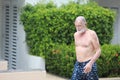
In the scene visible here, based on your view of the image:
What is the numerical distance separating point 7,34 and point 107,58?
3844 millimetres

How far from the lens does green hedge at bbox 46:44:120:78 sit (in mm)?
12109

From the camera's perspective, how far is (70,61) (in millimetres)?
12000

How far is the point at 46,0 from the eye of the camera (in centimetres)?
1366

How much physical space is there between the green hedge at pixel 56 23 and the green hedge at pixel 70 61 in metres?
0.33

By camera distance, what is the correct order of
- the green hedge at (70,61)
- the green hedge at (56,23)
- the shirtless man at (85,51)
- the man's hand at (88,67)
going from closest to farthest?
Result: the man's hand at (88,67)
the shirtless man at (85,51)
the green hedge at (70,61)
the green hedge at (56,23)

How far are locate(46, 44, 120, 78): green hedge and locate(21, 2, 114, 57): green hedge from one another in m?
0.33

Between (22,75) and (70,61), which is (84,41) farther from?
(70,61)

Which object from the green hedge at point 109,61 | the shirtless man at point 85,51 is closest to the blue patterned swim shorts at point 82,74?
the shirtless man at point 85,51

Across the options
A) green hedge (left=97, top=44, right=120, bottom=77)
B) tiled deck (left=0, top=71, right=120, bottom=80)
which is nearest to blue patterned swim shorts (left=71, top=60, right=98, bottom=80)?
tiled deck (left=0, top=71, right=120, bottom=80)

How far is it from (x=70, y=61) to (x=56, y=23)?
4.37 feet

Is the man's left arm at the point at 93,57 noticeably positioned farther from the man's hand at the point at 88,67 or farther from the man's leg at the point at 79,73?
the man's leg at the point at 79,73

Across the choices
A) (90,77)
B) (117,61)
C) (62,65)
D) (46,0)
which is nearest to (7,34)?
(46,0)

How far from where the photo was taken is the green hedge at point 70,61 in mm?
12109

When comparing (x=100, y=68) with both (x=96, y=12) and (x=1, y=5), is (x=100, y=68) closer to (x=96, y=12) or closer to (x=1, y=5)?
(x=96, y=12)
